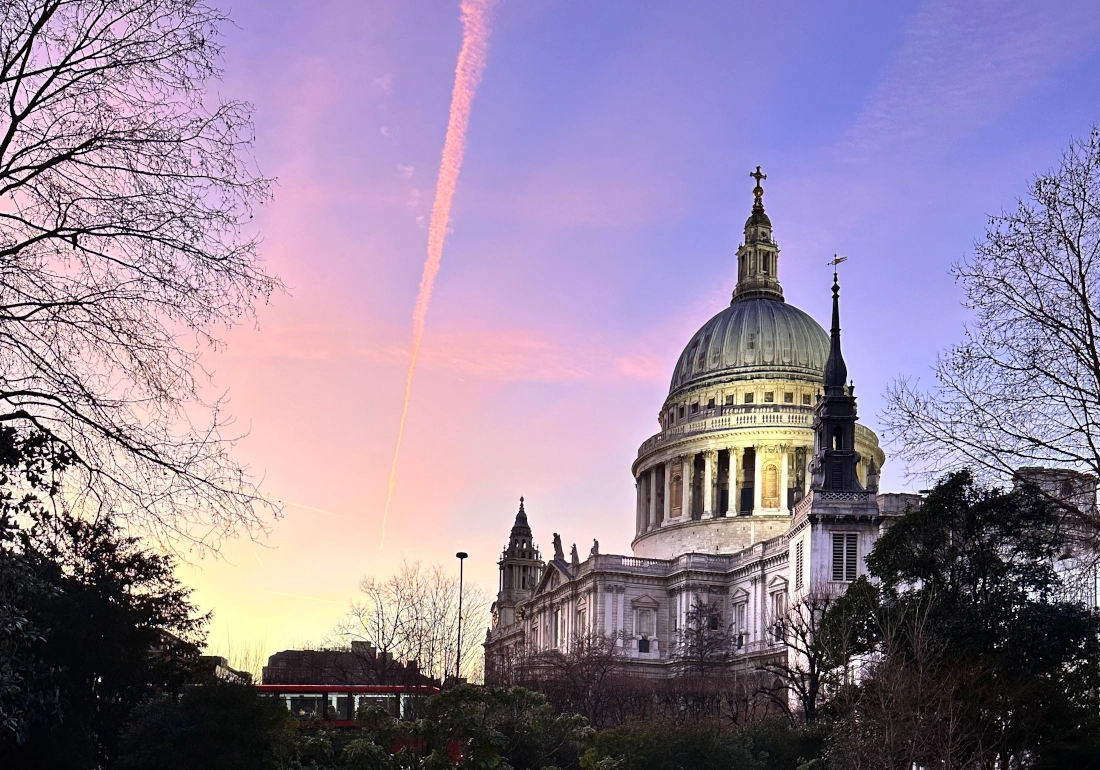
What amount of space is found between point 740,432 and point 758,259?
85.1 ft

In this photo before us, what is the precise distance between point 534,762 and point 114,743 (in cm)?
1257

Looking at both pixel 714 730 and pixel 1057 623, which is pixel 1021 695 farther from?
pixel 714 730

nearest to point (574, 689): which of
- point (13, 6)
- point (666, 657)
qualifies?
point (666, 657)

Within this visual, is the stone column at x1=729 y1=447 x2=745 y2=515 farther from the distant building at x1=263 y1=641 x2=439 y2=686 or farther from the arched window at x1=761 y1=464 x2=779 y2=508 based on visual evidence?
the distant building at x1=263 y1=641 x2=439 y2=686

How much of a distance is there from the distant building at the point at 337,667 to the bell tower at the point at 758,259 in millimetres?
58895

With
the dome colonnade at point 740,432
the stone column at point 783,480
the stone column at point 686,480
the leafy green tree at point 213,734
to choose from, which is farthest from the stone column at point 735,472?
the leafy green tree at point 213,734

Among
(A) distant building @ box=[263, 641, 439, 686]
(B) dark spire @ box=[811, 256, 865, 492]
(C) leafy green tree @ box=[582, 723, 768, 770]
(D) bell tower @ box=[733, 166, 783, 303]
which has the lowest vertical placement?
(C) leafy green tree @ box=[582, 723, 768, 770]

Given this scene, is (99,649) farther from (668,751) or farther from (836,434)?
(836,434)

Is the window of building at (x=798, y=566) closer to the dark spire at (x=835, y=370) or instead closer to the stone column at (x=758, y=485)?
the dark spire at (x=835, y=370)

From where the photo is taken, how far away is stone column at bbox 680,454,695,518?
377ft

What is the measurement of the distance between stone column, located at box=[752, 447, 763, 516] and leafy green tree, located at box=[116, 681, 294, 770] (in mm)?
79465

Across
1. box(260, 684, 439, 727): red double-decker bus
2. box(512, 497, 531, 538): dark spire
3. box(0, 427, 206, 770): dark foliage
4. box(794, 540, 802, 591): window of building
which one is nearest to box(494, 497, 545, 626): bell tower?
box(512, 497, 531, 538): dark spire

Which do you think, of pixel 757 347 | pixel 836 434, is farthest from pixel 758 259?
pixel 836 434

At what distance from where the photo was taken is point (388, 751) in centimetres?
3303
